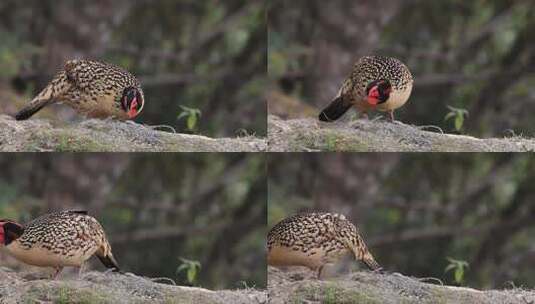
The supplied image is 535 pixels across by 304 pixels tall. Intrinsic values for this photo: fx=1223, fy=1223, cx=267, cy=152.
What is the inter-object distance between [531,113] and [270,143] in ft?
6.78

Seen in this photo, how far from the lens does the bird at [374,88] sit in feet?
24.7

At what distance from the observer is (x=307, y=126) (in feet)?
25.5

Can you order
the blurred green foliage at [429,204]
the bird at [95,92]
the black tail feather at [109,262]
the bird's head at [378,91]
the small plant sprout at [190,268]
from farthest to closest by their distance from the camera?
A: the small plant sprout at [190,268], the blurred green foliage at [429,204], the black tail feather at [109,262], the bird at [95,92], the bird's head at [378,91]

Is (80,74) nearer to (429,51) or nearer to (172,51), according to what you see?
(172,51)

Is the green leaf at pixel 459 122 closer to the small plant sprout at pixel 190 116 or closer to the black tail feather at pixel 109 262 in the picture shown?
the small plant sprout at pixel 190 116

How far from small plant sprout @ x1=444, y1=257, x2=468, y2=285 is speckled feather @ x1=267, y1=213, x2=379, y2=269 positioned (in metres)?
0.89

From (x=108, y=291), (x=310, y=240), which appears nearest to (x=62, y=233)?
(x=108, y=291)

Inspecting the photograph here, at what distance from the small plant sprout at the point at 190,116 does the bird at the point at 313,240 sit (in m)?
1.02

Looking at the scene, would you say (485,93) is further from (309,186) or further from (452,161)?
(309,186)

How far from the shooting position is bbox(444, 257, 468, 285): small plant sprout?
322 inches

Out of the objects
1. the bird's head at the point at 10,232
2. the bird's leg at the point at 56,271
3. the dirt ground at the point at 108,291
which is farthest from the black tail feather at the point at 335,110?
the bird's head at the point at 10,232

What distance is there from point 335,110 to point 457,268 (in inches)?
58.0

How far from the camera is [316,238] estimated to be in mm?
7406

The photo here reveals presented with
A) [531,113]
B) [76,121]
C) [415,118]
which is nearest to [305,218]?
[415,118]
